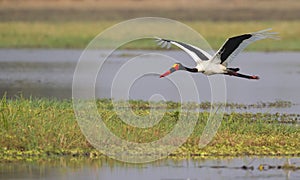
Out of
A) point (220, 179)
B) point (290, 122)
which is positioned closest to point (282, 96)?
point (290, 122)

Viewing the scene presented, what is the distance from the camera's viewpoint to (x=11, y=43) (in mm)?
38750

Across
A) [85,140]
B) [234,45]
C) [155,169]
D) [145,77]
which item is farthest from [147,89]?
[155,169]

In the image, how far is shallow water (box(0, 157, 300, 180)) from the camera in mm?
11727

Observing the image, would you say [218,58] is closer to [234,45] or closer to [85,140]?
[234,45]

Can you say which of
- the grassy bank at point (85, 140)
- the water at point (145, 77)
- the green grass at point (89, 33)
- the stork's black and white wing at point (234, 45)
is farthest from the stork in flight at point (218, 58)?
the green grass at point (89, 33)

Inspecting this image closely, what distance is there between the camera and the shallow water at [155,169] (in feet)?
38.5

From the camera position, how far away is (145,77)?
25719 mm

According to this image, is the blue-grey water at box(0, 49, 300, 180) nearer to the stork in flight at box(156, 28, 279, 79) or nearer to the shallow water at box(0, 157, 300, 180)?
the shallow water at box(0, 157, 300, 180)

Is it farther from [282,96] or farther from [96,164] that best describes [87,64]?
[96,164]

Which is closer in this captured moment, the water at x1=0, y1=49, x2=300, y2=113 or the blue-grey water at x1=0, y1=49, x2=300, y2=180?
the blue-grey water at x1=0, y1=49, x2=300, y2=180

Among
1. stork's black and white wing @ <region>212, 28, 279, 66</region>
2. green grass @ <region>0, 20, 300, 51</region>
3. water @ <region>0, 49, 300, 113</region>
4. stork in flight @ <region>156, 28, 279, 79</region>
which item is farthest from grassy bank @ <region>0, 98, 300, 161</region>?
green grass @ <region>0, 20, 300, 51</region>

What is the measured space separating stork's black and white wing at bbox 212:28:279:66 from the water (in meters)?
3.30

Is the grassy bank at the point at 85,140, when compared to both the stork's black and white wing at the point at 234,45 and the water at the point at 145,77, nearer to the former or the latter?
the stork's black and white wing at the point at 234,45

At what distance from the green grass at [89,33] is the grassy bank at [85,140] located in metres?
21.8
